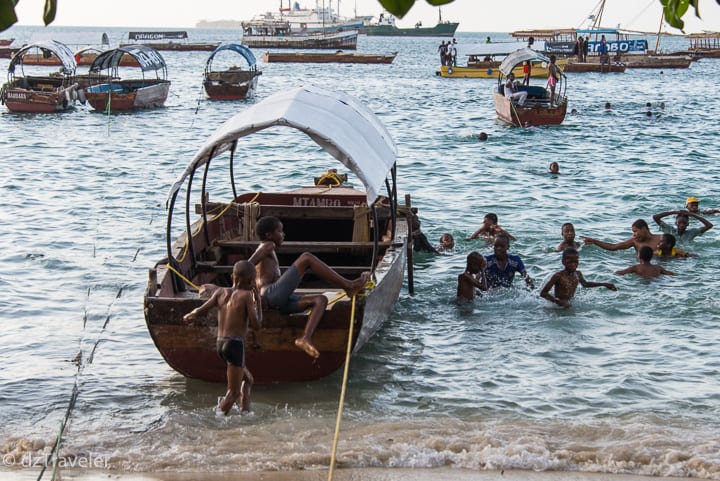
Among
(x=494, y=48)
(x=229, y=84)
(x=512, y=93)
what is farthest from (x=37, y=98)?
(x=494, y=48)

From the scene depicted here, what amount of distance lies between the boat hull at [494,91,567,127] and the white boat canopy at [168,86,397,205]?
19.1 m

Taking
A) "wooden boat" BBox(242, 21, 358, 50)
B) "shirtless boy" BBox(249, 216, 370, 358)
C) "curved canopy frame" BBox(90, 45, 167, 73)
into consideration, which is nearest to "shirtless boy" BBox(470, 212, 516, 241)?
"shirtless boy" BBox(249, 216, 370, 358)

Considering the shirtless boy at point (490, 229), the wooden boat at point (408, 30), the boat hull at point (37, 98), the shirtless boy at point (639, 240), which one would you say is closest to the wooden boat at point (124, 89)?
the boat hull at point (37, 98)

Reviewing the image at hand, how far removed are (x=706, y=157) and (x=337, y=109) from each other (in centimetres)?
1728

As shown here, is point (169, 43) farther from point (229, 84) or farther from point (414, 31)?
point (414, 31)

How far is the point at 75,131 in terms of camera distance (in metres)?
30.3

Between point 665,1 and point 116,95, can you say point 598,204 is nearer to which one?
point 665,1

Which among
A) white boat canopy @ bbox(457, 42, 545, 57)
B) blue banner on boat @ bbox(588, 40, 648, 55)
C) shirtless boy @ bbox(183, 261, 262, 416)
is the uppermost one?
blue banner on boat @ bbox(588, 40, 648, 55)

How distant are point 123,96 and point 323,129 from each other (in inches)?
1065

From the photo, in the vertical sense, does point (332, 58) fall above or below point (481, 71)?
above

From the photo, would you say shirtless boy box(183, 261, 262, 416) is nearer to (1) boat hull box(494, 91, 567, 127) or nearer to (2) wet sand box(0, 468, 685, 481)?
(2) wet sand box(0, 468, 685, 481)

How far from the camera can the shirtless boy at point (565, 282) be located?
35.9ft

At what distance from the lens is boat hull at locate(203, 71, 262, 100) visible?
127 feet

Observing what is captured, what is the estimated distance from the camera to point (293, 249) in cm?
1009
